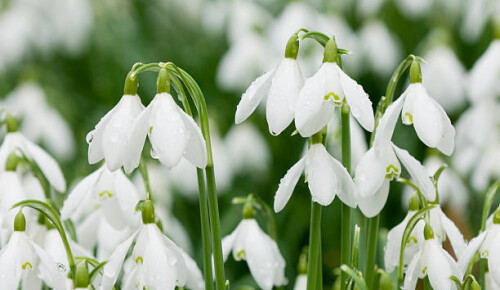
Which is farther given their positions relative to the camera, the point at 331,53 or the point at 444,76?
the point at 444,76

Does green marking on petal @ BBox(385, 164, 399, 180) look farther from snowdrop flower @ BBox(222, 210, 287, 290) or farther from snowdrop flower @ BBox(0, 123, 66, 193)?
snowdrop flower @ BBox(0, 123, 66, 193)

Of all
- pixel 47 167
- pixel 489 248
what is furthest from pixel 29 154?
pixel 489 248

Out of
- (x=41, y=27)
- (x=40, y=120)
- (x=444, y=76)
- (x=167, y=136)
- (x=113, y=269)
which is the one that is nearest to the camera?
(x=167, y=136)

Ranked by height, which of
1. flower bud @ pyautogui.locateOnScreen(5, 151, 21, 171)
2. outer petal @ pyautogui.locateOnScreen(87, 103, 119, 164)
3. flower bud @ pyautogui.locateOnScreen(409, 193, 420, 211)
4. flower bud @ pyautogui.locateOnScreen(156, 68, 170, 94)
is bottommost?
flower bud @ pyautogui.locateOnScreen(409, 193, 420, 211)

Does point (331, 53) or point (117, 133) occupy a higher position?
point (331, 53)

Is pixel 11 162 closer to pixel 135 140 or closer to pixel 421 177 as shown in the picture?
pixel 135 140

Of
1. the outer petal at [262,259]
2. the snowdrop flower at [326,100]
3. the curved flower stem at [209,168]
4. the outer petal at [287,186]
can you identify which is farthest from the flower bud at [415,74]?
the outer petal at [262,259]

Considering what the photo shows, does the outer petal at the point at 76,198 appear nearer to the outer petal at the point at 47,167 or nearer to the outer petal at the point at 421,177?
the outer petal at the point at 47,167

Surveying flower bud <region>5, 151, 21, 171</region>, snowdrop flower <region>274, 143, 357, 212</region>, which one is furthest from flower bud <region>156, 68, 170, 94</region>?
flower bud <region>5, 151, 21, 171</region>
